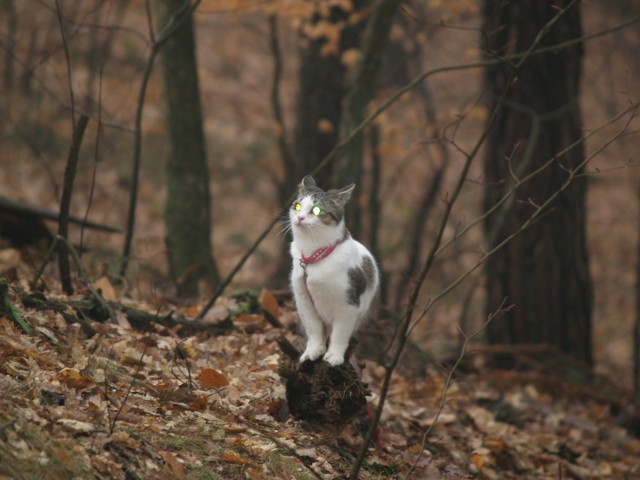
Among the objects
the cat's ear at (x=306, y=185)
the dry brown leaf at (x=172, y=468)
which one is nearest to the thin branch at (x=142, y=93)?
the cat's ear at (x=306, y=185)

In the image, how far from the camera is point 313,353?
4.84 metres

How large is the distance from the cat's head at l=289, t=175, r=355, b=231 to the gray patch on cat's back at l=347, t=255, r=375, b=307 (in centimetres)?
31

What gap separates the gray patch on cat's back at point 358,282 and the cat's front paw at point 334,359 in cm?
33

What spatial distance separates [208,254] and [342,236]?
11.4 ft

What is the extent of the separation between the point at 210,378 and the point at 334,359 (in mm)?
824

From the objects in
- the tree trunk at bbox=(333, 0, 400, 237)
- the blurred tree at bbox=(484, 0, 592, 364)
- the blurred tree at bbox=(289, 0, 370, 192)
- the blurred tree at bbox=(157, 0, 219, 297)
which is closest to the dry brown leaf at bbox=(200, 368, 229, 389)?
the blurred tree at bbox=(157, 0, 219, 297)

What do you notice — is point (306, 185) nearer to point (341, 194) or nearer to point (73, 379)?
point (341, 194)

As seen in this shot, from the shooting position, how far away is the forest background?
10.8 m

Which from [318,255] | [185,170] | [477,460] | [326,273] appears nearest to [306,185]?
[318,255]

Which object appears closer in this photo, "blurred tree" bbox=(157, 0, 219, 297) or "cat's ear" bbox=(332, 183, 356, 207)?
"cat's ear" bbox=(332, 183, 356, 207)

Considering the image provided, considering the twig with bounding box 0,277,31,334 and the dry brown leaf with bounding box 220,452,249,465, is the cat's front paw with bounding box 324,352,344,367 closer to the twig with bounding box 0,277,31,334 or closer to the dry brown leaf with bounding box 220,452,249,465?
the dry brown leaf with bounding box 220,452,249,465

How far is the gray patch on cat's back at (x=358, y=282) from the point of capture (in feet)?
15.4

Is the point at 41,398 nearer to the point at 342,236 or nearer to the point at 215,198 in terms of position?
the point at 342,236

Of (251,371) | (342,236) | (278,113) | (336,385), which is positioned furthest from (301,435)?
(278,113)
